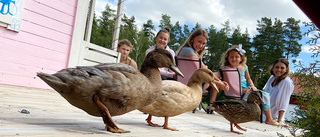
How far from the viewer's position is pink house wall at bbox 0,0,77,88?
4939 millimetres

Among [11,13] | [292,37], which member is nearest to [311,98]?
[11,13]

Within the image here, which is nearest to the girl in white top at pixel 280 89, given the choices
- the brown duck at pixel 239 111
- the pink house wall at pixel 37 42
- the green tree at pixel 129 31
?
the brown duck at pixel 239 111

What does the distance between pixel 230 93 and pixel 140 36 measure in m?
32.3

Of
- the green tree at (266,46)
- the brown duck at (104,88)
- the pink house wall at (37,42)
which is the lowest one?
the brown duck at (104,88)

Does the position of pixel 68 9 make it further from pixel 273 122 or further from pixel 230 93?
pixel 273 122

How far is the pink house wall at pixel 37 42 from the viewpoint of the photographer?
16.2 ft

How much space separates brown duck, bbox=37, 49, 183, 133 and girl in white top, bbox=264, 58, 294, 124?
442 cm

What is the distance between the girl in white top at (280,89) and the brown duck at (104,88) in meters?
4.42

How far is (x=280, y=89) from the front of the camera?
18.5 feet

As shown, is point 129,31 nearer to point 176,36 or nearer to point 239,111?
point 176,36

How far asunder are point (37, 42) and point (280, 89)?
5.37m

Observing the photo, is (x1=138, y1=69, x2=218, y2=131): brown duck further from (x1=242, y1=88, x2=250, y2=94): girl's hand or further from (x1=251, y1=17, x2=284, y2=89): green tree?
(x1=251, y1=17, x2=284, y2=89): green tree

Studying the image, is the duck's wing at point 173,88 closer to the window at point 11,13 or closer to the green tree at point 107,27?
the window at point 11,13

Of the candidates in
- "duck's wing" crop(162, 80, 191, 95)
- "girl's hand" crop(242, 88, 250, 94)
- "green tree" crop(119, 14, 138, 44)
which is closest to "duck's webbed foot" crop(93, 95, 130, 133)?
"duck's wing" crop(162, 80, 191, 95)
